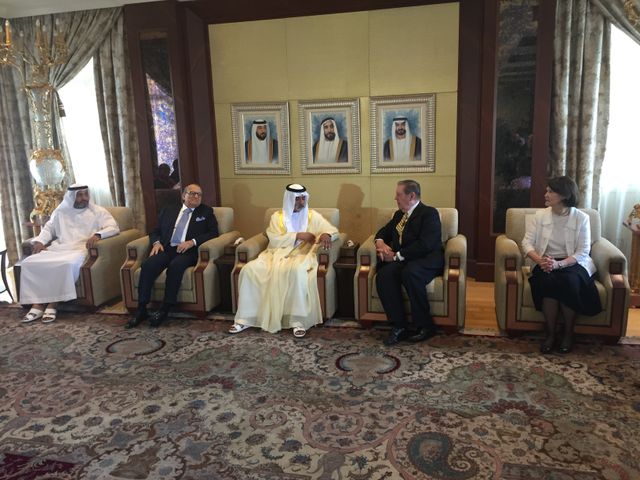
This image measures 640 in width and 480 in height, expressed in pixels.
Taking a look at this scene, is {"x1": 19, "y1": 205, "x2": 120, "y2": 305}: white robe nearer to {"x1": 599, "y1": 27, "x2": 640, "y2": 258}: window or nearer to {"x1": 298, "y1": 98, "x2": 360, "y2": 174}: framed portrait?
{"x1": 298, "y1": 98, "x2": 360, "y2": 174}: framed portrait

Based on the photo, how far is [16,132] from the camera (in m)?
6.48

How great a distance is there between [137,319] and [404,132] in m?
3.11

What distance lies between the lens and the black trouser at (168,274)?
452 centimetres

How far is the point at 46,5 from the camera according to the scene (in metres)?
5.79

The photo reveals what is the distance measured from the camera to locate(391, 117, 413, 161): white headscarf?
5.46 m

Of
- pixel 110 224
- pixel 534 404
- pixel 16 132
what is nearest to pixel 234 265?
pixel 110 224

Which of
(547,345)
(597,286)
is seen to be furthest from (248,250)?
(597,286)

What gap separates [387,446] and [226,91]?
432cm

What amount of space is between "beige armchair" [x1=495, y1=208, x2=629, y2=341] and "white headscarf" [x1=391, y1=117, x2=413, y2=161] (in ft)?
5.20

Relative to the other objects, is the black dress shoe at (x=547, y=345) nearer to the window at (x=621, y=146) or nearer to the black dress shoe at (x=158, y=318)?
the window at (x=621, y=146)

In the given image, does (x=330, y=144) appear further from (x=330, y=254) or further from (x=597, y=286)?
(x=597, y=286)

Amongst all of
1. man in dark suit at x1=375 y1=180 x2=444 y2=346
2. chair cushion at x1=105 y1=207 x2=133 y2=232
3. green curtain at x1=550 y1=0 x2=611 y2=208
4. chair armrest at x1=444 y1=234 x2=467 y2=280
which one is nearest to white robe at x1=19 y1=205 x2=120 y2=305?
chair cushion at x1=105 y1=207 x2=133 y2=232

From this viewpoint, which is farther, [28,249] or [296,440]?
[28,249]

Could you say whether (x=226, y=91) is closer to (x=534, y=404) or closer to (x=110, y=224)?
(x=110, y=224)
